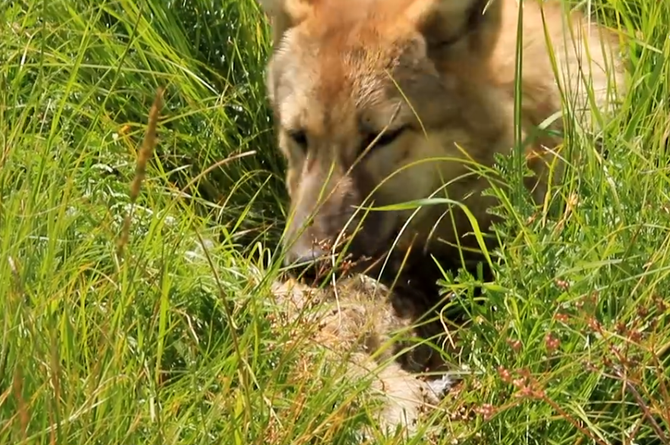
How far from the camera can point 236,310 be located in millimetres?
2197

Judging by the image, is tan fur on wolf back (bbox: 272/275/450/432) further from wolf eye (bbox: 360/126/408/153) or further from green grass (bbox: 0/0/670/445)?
wolf eye (bbox: 360/126/408/153)

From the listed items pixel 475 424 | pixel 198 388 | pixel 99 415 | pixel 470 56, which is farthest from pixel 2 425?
pixel 470 56

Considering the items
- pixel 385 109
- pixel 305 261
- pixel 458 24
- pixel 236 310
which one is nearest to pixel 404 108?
pixel 385 109

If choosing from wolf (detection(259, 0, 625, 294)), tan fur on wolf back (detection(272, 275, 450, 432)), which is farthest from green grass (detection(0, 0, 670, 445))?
wolf (detection(259, 0, 625, 294))

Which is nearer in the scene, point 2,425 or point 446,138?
point 2,425

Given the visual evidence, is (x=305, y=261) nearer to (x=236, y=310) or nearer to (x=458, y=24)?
(x=236, y=310)

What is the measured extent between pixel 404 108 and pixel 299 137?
1.08 ft

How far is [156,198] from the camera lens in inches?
105

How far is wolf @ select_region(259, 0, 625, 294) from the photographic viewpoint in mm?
2656

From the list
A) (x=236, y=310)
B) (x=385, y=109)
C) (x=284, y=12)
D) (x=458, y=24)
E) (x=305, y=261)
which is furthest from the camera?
(x=284, y=12)

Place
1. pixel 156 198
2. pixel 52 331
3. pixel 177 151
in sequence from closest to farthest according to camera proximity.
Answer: pixel 52 331
pixel 156 198
pixel 177 151

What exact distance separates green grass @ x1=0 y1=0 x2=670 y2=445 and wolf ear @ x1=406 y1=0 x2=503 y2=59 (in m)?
0.40

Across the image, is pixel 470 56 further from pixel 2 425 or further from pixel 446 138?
pixel 2 425

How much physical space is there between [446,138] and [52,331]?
1.30 metres
